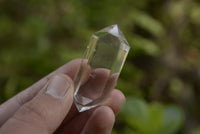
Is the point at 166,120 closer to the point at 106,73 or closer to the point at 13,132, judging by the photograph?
the point at 106,73

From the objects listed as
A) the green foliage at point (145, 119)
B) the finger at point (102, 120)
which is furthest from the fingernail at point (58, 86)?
the green foliage at point (145, 119)

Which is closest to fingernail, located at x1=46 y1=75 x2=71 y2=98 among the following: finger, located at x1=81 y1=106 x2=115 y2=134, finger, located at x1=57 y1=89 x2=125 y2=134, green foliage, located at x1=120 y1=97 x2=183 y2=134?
finger, located at x1=81 y1=106 x2=115 y2=134

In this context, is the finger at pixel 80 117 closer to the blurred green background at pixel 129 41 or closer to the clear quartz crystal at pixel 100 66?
the clear quartz crystal at pixel 100 66

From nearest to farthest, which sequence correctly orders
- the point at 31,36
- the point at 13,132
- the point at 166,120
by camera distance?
the point at 13,132
the point at 166,120
the point at 31,36

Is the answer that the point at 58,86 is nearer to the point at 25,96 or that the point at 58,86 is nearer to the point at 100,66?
the point at 100,66

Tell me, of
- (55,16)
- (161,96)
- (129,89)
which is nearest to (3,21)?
(55,16)

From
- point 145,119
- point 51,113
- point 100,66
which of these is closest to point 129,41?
point 145,119
